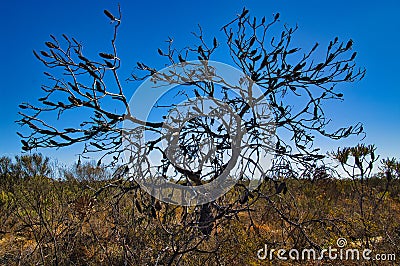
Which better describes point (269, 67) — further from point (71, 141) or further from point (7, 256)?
point (7, 256)

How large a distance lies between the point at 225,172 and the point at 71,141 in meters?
1.12

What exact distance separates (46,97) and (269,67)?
1520 mm

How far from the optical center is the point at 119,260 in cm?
371

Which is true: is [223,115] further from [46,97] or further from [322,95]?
[46,97]

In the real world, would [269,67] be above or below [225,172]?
above

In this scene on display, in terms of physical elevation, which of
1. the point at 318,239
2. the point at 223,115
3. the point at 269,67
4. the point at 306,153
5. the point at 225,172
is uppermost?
the point at 269,67

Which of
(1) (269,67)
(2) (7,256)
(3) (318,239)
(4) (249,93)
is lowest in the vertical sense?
(2) (7,256)

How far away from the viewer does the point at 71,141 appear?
6.06 feet

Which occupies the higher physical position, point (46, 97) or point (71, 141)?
point (46, 97)

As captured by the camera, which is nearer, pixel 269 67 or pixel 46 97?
pixel 46 97

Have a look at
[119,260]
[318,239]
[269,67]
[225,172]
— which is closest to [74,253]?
[119,260]

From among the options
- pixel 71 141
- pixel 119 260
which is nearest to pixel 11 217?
pixel 119 260

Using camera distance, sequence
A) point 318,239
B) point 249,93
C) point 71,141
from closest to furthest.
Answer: point 71,141
point 249,93
point 318,239

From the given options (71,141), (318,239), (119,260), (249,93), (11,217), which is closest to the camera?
(71,141)
